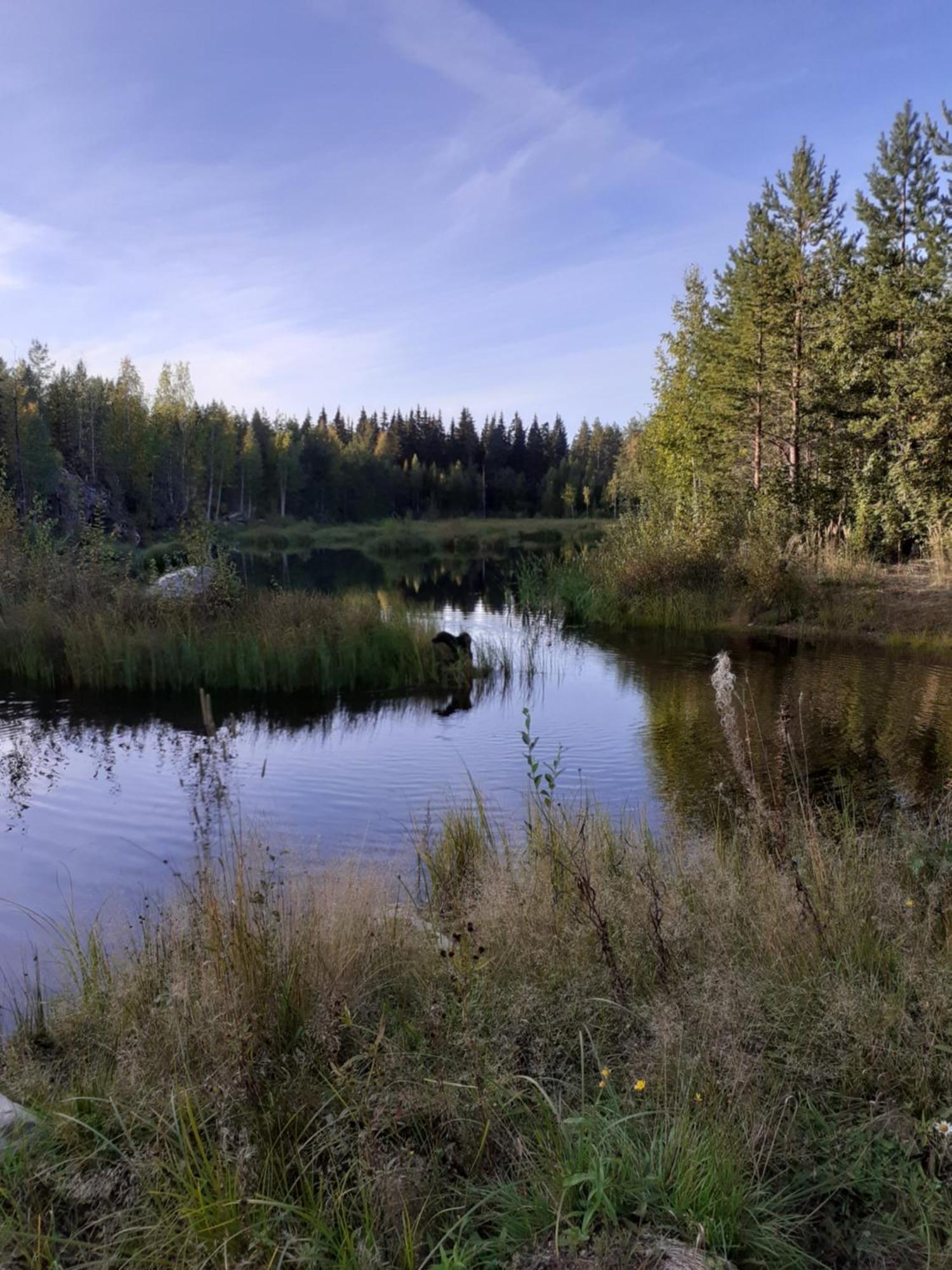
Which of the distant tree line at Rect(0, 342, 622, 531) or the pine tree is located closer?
the pine tree

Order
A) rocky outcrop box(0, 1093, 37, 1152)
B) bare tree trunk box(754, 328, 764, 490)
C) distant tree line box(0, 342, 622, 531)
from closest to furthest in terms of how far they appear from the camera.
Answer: rocky outcrop box(0, 1093, 37, 1152) < bare tree trunk box(754, 328, 764, 490) < distant tree line box(0, 342, 622, 531)

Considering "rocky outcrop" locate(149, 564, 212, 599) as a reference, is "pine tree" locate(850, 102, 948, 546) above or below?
above

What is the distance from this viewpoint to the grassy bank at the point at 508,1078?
2.12 meters

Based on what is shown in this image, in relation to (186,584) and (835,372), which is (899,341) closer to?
(835,372)

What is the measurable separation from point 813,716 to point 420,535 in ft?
185

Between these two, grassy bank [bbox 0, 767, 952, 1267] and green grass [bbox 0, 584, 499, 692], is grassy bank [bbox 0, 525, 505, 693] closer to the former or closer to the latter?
green grass [bbox 0, 584, 499, 692]

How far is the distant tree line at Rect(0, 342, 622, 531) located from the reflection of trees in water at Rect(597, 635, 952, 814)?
12139 mm

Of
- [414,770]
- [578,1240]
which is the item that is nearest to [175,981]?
[578,1240]

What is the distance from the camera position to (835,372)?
84.4 ft

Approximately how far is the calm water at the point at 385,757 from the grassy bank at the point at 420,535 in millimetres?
38306

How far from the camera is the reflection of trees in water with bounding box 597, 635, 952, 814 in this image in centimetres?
816

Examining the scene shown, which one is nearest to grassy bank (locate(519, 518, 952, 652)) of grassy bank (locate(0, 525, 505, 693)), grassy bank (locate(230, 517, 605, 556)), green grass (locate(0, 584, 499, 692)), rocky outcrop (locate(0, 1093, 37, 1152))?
grassy bank (locate(0, 525, 505, 693))

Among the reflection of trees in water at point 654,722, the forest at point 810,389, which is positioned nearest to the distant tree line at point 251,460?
the forest at point 810,389

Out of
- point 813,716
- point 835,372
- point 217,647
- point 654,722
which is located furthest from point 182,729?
point 835,372
